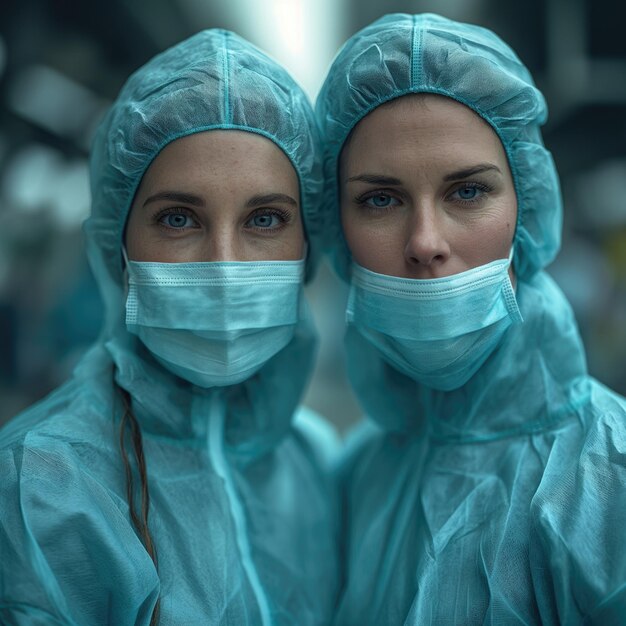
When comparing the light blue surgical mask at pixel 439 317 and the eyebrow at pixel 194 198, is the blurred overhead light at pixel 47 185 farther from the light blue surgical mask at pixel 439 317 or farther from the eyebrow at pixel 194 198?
the light blue surgical mask at pixel 439 317

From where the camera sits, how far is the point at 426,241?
1.37m

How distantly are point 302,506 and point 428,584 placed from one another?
1.55 ft

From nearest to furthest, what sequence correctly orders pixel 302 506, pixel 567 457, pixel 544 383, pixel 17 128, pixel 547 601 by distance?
pixel 547 601, pixel 567 457, pixel 544 383, pixel 302 506, pixel 17 128

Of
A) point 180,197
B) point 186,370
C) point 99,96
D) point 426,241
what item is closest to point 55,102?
point 99,96

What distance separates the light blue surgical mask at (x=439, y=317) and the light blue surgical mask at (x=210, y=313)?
202 mm

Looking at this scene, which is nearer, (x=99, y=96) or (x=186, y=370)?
(x=186, y=370)

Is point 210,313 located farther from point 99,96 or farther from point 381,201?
point 99,96

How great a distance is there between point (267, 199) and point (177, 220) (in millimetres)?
216

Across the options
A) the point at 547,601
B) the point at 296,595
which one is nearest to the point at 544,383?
the point at 547,601

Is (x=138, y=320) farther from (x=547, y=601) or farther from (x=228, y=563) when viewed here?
(x=547, y=601)

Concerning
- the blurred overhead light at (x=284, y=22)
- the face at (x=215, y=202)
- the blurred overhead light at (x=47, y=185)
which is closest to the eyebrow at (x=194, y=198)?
the face at (x=215, y=202)

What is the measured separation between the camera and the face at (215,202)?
1.42 metres

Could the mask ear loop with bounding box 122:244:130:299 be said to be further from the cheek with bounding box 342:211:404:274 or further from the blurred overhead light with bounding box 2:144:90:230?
the blurred overhead light with bounding box 2:144:90:230

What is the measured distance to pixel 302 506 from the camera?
172 centimetres
